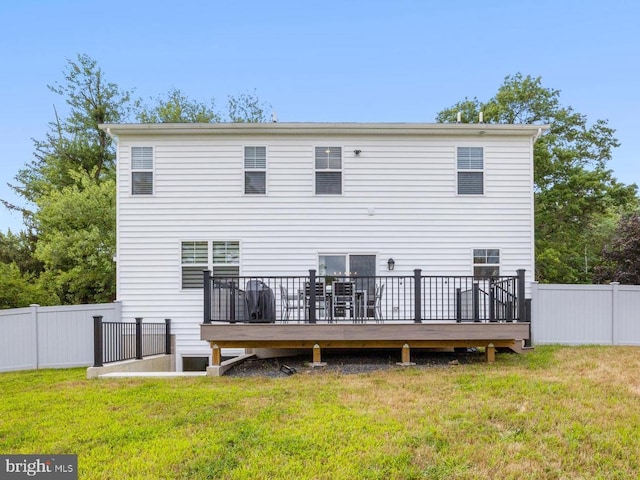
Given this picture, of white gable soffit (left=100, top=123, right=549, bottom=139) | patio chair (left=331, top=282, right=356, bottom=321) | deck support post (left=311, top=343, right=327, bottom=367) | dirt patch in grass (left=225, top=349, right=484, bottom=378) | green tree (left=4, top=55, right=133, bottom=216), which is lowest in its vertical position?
dirt patch in grass (left=225, top=349, right=484, bottom=378)

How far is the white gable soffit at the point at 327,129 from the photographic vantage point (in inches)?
376

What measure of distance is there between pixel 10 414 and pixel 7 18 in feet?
60.5

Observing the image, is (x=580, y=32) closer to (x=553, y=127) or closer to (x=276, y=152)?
(x=553, y=127)

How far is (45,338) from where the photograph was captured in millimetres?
9102

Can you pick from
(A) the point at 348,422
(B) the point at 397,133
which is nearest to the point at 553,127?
(B) the point at 397,133

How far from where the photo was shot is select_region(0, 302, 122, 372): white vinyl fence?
9039 millimetres

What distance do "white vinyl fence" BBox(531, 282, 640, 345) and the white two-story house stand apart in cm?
104

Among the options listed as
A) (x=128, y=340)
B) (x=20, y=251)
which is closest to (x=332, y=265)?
(x=128, y=340)

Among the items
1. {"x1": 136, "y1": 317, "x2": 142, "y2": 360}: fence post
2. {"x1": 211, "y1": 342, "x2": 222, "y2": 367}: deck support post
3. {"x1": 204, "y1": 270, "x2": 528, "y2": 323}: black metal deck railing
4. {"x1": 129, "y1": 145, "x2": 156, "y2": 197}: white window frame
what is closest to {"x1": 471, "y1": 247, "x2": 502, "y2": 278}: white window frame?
{"x1": 204, "y1": 270, "x2": 528, "y2": 323}: black metal deck railing

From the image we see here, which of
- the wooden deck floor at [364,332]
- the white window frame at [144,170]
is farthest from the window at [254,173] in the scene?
the wooden deck floor at [364,332]

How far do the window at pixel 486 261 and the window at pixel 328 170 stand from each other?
3520 millimetres

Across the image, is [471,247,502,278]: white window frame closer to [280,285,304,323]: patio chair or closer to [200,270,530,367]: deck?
[200,270,530,367]: deck

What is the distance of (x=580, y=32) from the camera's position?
15859 millimetres

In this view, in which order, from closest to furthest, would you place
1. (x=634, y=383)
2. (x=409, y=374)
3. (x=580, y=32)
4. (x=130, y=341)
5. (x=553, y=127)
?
1. (x=634, y=383)
2. (x=409, y=374)
3. (x=130, y=341)
4. (x=580, y=32)
5. (x=553, y=127)
